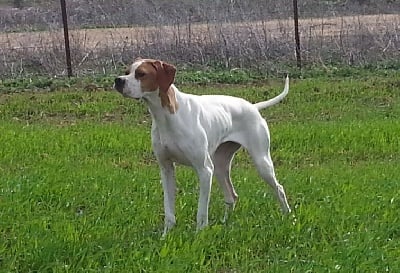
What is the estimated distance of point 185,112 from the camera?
269 inches

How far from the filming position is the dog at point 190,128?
6.58 metres

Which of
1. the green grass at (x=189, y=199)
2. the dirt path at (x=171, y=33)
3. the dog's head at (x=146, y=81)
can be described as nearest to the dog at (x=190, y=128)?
the dog's head at (x=146, y=81)

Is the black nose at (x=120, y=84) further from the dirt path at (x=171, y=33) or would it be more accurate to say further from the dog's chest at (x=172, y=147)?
the dirt path at (x=171, y=33)

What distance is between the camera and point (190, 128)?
6.79 m

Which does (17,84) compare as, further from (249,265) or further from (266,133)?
(249,265)

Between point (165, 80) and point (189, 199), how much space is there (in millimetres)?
1793

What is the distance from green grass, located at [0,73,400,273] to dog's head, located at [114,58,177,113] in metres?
1.06

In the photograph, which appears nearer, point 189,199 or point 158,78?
point 158,78

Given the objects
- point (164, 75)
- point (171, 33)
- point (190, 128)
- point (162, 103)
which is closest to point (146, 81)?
point (164, 75)

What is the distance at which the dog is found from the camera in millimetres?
6578

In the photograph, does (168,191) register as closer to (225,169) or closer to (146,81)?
(225,169)

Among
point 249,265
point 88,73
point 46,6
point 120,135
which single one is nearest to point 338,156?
point 120,135

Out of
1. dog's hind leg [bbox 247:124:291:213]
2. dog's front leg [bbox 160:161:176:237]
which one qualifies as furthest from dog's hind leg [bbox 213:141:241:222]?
dog's front leg [bbox 160:161:176:237]

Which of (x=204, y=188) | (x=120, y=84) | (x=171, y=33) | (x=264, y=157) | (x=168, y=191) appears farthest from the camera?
(x=171, y=33)
